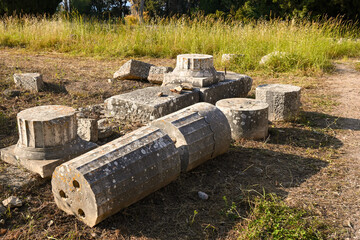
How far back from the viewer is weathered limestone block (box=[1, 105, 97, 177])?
364 centimetres

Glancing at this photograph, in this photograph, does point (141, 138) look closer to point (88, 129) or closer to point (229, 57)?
point (88, 129)

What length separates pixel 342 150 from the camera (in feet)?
15.1

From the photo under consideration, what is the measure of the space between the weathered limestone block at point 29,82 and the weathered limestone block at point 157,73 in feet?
6.73

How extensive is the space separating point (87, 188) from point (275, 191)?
1.81 meters

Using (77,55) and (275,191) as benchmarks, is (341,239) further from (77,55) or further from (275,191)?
(77,55)

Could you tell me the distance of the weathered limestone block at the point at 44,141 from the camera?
3.64 meters

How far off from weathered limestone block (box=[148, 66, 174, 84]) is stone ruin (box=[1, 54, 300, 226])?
134 centimetres

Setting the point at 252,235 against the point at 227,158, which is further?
the point at 227,158

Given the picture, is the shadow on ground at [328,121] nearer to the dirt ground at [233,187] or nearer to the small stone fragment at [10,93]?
the dirt ground at [233,187]

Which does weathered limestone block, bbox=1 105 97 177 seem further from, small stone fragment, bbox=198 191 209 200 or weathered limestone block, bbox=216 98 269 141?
weathered limestone block, bbox=216 98 269 141

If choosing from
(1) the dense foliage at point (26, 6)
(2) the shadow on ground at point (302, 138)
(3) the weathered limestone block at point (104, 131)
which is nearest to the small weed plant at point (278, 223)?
(2) the shadow on ground at point (302, 138)

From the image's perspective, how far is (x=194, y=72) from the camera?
5.69m

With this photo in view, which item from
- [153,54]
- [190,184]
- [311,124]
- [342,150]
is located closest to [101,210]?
[190,184]

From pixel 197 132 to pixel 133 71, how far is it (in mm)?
3947
